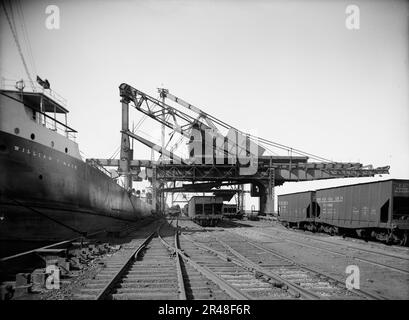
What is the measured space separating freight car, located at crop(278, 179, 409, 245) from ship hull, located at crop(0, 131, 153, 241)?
53.2 ft

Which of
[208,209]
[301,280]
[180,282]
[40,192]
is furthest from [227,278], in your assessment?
[208,209]

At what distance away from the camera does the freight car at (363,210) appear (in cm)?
1567

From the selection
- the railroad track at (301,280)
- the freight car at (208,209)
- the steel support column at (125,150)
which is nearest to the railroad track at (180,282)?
the railroad track at (301,280)

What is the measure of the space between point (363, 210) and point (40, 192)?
18.0 m

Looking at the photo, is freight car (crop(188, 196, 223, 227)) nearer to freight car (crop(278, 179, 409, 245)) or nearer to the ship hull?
freight car (crop(278, 179, 409, 245))

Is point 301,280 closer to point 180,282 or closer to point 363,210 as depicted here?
point 180,282

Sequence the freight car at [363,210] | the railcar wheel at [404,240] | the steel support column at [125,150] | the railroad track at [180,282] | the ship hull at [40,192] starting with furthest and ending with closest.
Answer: the steel support column at [125,150] < the freight car at [363,210] < the railcar wheel at [404,240] < the ship hull at [40,192] < the railroad track at [180,282]

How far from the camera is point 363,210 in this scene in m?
17.5

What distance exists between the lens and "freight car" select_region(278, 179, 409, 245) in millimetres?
15672

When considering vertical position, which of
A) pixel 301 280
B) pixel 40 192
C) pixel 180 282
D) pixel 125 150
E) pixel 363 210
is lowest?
pixel 301 280

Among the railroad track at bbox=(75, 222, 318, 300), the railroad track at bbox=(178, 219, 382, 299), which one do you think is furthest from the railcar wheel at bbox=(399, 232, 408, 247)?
the railroad track at bbox=(75, 222, 318, 300)

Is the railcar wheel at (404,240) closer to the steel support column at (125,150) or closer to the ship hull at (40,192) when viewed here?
the ship hull at (40,192)

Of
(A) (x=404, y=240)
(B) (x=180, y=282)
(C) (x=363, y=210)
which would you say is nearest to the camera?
(B) (x=180, y=282)

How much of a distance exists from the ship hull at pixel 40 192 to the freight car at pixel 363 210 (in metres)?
16.2
